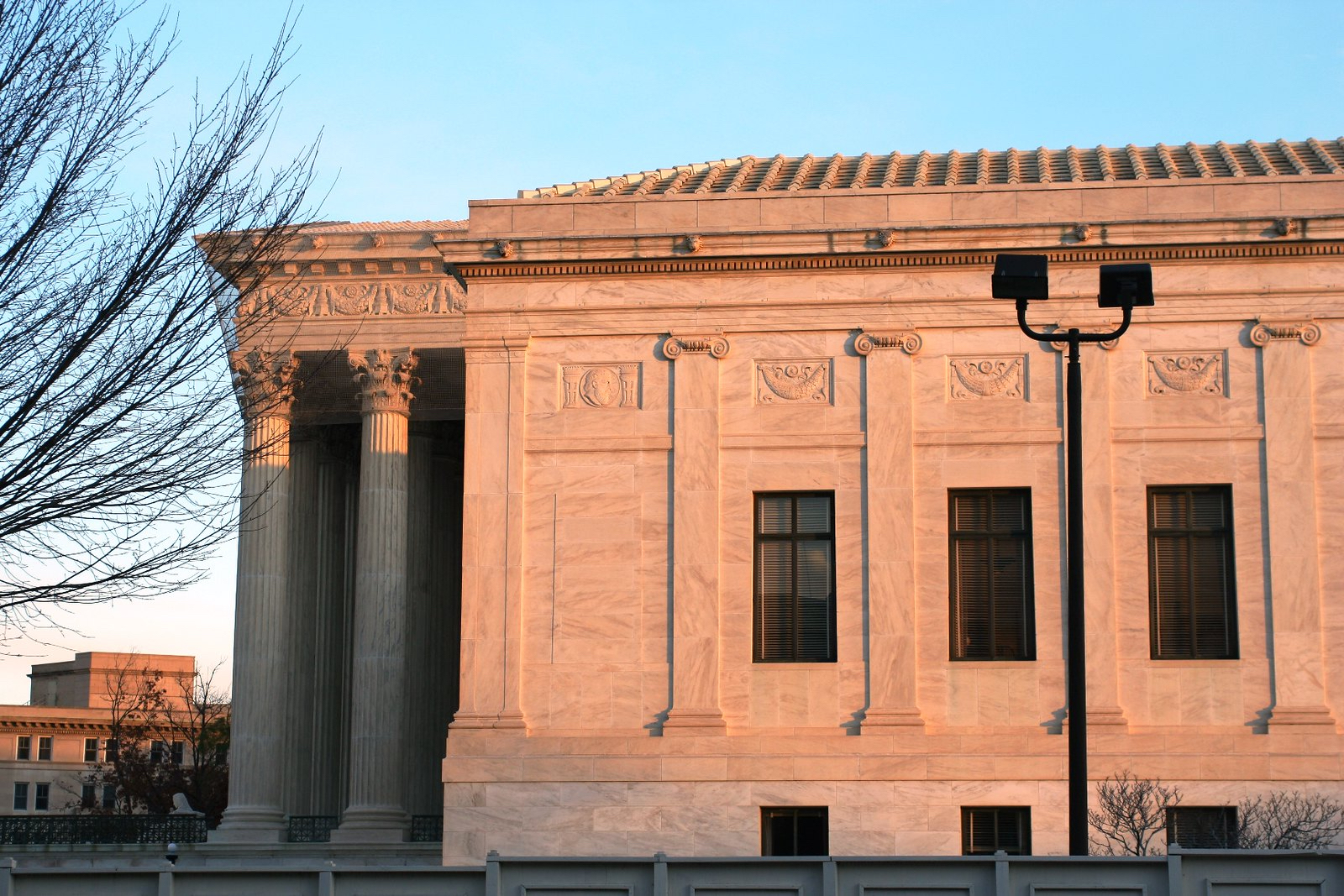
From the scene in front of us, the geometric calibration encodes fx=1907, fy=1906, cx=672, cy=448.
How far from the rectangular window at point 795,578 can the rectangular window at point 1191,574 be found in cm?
577

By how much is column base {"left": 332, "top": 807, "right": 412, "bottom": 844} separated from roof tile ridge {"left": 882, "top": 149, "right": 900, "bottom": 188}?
17385 mm

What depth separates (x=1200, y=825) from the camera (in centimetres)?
3284

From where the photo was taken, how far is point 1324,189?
34.7m

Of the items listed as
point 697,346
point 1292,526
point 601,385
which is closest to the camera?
point 1292,526

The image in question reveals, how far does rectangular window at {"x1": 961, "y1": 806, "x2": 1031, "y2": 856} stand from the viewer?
33375mm

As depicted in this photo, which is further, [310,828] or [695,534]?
[310,828]

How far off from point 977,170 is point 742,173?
199 inches

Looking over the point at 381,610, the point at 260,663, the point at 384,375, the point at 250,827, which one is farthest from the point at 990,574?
the point at 250,827

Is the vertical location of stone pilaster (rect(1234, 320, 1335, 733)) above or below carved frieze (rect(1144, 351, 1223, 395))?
below

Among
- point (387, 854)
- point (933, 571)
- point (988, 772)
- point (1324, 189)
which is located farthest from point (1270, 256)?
point (387, 854)

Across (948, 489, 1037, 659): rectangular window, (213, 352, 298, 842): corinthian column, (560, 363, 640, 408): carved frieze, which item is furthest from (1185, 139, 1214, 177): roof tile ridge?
(213, 352, 298, 842): corinthian column

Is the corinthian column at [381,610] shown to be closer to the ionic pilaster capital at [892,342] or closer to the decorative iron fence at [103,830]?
the decorative iron fence at [103,830]

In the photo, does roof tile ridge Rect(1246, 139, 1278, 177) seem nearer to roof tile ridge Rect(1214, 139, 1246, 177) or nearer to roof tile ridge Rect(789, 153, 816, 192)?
roof tile ridge Rect(1214, 139, 1246, 177)

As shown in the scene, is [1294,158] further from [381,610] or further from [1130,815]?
[381,610]
